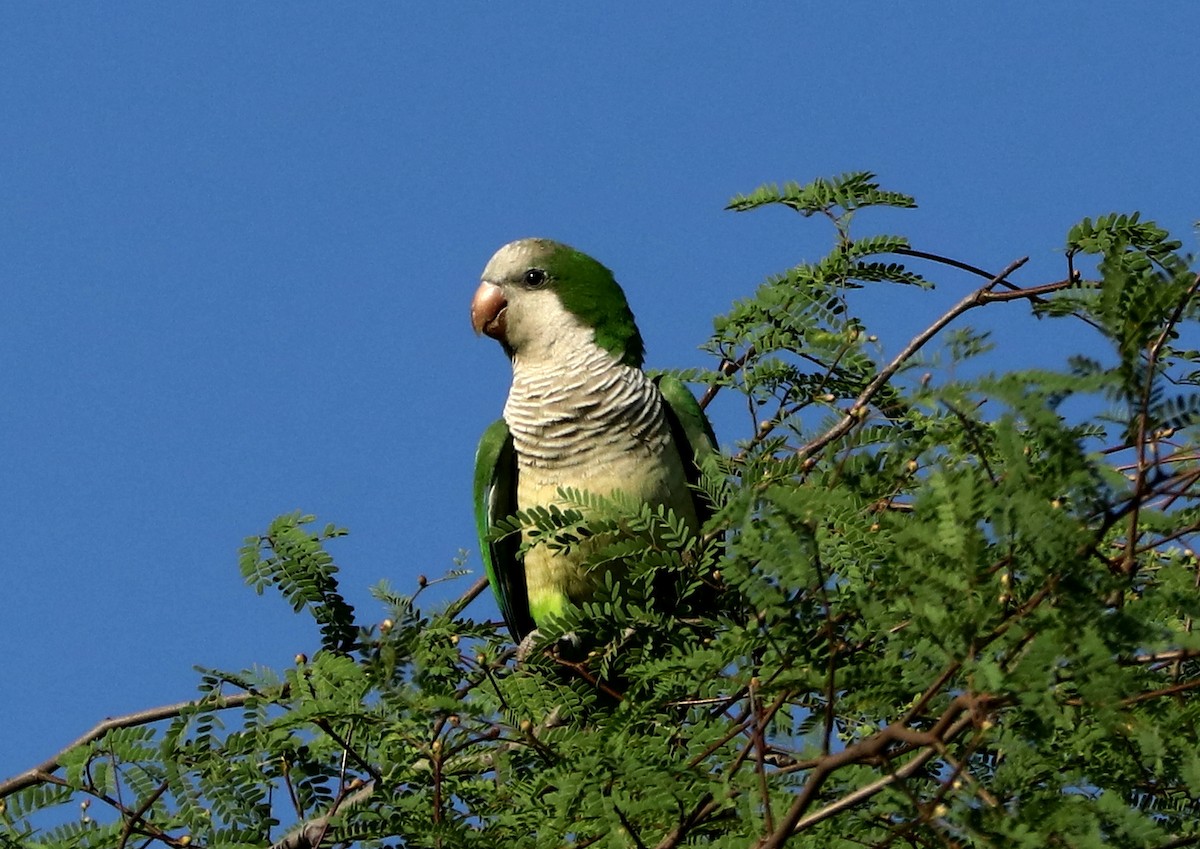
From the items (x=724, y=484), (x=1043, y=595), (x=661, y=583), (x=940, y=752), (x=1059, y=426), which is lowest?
(x=940, y=752)

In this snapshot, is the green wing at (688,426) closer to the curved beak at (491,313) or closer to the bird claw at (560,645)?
the curved beak at (491,313)

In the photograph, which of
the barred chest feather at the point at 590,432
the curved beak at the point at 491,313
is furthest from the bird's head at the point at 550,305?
the barred chest feather at the point at 590,432

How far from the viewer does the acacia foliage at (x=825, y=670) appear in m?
2.44

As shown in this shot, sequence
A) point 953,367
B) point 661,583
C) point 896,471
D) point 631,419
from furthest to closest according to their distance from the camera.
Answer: point 631,419 < point 661,583 < point 896,471 < point 953,367

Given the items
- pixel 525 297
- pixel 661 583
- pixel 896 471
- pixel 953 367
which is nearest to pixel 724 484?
pixel 896 471

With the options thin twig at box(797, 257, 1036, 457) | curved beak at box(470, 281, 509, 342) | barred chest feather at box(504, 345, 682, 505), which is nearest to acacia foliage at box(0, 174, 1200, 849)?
thin twig at box(797, 257, 1036, 457)

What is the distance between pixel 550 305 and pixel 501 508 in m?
0.84

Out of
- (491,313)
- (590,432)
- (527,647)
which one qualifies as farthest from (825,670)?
(491,313)

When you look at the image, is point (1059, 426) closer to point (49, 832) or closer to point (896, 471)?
point (896, 471)

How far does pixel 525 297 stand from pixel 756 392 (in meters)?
1.67

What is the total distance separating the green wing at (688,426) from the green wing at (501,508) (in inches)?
25.5

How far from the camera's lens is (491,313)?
20.1 feet

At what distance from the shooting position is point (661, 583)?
16.8 feet

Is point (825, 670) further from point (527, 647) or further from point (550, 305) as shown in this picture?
point (550, 305)
